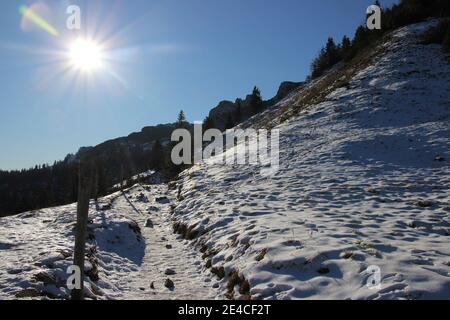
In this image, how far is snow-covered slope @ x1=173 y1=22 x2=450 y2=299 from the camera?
978cm

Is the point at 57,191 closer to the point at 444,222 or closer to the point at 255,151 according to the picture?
the point at 255,151

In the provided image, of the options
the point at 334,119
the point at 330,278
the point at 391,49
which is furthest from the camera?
the point at 391,49

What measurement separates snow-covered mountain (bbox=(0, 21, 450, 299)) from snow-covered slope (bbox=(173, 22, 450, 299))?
0.06 m

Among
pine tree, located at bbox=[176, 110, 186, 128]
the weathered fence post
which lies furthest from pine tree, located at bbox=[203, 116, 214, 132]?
the weathered fence post

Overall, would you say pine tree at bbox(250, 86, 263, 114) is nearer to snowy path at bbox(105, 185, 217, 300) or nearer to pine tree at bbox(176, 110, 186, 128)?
pine tree at bbox(176, 110, 186, 128)

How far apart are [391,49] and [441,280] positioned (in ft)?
164

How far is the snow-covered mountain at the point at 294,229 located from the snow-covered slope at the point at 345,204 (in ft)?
0.19

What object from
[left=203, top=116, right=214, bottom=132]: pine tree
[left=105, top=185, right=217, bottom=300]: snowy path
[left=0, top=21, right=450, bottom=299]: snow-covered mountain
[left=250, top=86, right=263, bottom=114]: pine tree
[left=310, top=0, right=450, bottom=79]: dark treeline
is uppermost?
[left=310, top=0, right=450, bottom=79]: dark treeline

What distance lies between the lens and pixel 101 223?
67.3 ft

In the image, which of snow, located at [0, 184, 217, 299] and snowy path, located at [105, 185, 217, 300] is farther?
snowy path, located at [105, 185, 217, 300]

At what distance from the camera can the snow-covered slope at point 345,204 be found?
9781mm

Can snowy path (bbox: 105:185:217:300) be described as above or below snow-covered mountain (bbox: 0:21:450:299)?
below

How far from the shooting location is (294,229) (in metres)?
13.9
